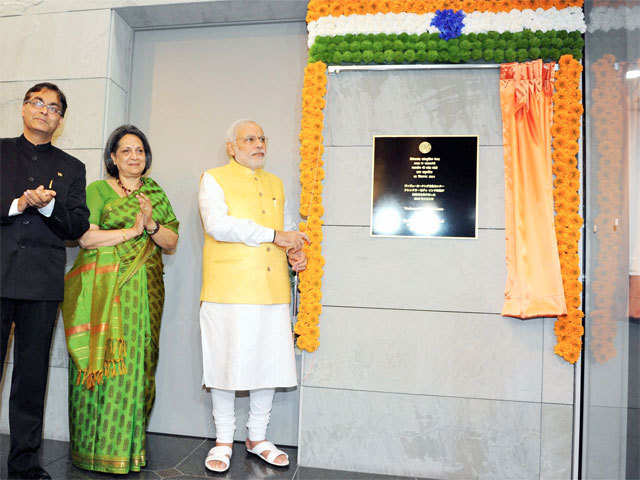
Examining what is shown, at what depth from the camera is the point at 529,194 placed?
270cm

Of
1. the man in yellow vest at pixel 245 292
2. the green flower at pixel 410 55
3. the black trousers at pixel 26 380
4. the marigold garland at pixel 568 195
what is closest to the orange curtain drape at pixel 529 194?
the marigold garland at pixel 568 195

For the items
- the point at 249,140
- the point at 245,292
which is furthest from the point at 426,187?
the point at 245,292

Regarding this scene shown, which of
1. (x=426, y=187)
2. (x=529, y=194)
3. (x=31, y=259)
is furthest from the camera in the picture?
(x=426, y=187)

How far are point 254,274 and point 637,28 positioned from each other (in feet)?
6.44

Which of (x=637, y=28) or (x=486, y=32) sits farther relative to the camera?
(x=486, y=32)

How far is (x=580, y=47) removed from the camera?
272 cm

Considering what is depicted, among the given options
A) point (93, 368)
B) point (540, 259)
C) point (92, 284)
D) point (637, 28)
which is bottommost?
point (93, 368)

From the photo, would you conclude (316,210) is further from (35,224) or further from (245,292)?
(35,224)

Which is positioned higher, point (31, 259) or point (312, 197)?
point (312, 197)

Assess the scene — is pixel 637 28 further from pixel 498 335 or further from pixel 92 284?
pixel 92 284

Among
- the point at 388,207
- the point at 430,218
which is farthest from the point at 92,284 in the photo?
the point at 430,218

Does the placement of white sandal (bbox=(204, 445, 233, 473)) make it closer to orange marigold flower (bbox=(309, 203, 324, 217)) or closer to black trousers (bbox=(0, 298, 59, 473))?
black trousers (bbox=(0, 298, 59, 473))

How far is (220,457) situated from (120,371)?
0.70 m

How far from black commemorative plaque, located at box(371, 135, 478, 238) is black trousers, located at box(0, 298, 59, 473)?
176 centimetres
